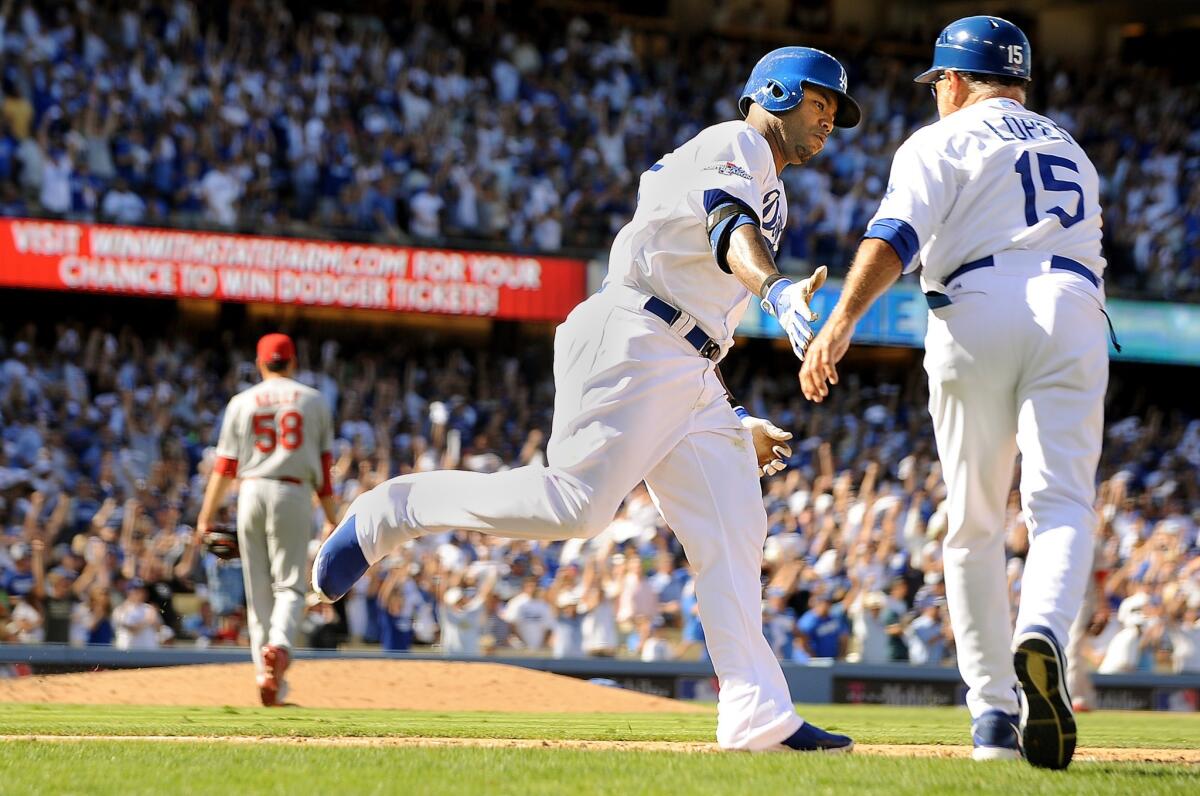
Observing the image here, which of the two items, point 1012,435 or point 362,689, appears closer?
point 1012,435

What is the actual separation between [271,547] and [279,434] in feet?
2.12

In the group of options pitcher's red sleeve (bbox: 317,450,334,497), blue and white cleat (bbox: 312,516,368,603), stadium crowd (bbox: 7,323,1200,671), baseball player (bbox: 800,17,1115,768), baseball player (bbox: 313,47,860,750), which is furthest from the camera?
stadium crowd (bbox: 7,323,1200,671)

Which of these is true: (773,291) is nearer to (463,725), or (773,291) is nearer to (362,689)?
(463,725)

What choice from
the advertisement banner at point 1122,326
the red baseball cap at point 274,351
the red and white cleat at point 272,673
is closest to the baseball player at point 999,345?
the red and white cleat at point 272,673

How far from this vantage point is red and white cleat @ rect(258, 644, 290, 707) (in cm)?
920

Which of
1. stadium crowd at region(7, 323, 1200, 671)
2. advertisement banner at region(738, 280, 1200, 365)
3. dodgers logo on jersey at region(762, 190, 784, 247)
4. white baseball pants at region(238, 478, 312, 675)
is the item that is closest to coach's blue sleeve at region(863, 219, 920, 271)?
dodgers logo on jersey at region(762, 190, 784, 247)

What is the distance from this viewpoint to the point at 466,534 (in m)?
19.0

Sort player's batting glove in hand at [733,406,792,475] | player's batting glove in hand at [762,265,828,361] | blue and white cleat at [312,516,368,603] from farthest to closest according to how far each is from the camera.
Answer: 1. player's batting glove in hand at [733,406,792,475]
2. blue and white cleat at [312,516,368,603]
3. player's batting glove in hand at [762,265,828,361]

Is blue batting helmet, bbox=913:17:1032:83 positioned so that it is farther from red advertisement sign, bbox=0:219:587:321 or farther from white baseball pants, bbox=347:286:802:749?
red advertisement sign, bbox=0:219:587:321

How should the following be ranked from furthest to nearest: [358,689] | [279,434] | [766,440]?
[358,689], [279,434], [766,440]

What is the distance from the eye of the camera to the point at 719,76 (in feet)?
97.3

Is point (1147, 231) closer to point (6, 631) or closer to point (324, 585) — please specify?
point (6, 631)

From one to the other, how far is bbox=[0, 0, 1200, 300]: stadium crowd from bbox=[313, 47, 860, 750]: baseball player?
1748 centimetres

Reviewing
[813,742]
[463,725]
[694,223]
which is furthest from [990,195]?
[463,725]
